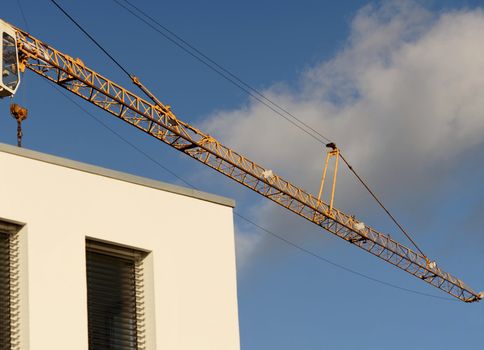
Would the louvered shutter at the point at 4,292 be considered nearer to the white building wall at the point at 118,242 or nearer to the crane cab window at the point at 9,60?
the white building wall at the point at 118,242

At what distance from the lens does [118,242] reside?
58.7ft

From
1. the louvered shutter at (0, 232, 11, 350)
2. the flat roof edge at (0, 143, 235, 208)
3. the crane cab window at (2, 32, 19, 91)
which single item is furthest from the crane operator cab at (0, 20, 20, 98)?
the louvered shutter at (0, 232, 11, 350)

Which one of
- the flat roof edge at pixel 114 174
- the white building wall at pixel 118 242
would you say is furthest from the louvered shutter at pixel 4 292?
the flat roof edge at pixel 114 174

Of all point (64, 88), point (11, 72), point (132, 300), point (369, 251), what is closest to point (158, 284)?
point (132, 300)

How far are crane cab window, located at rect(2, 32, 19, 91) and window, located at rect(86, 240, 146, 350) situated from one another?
1285 inches

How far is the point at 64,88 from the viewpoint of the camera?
76.1m

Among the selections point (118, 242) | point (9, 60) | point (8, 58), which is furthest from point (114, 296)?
point (8, 58)

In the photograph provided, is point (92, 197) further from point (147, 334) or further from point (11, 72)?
point (11, 72)

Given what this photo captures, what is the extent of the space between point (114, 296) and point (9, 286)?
6.74 feet

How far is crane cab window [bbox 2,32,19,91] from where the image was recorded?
50312mm

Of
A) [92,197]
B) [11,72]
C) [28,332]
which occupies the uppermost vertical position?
[11,72]

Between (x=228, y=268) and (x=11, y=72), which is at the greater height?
(x=11, y=72)

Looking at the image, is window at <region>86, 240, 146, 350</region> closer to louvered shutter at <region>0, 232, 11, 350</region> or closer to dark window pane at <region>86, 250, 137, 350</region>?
dark window pane at <region>86, 250, 137, 350</region>

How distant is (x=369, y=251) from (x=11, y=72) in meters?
60.4
